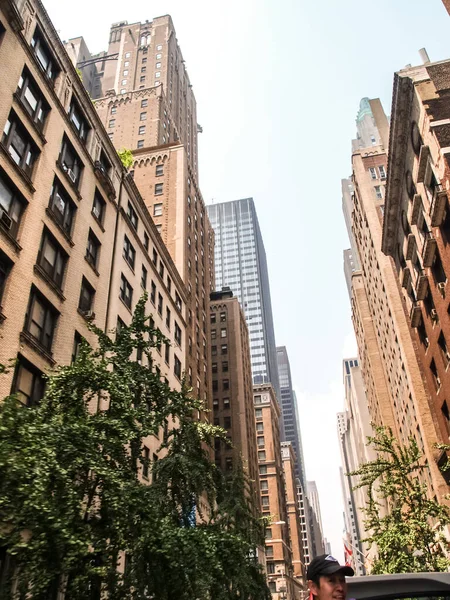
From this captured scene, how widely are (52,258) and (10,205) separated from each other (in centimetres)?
347

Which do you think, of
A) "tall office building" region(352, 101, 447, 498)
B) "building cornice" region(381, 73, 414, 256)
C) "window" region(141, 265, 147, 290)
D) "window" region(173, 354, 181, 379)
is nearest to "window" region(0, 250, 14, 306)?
"window" region(141, 265, 147, 290)

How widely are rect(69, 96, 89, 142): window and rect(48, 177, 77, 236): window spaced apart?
Result: 4.61 meters

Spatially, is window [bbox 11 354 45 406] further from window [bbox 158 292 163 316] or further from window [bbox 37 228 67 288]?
window [bbox 158 292 163 316]

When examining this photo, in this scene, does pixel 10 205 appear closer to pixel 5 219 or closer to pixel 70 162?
pixel 5 219

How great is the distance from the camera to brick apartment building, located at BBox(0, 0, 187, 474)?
64.3 ft

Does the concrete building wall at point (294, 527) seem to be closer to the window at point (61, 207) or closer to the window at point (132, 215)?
the window at point (132, 215)

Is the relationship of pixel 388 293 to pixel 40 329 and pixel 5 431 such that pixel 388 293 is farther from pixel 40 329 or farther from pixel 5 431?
pixel 5 431

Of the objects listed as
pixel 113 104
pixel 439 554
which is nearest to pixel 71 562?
pixel 439 554

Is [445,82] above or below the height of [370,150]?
below

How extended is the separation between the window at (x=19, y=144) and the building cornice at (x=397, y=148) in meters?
19.6

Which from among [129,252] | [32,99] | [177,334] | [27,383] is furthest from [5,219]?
[177,334]

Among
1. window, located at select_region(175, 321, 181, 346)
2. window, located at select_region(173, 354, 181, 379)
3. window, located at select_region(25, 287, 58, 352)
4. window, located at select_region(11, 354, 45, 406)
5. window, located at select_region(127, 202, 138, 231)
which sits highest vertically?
window, located at select_region(127, 202, 138, 231)

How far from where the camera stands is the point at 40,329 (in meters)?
21.0

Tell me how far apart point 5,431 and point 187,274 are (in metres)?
49.6
